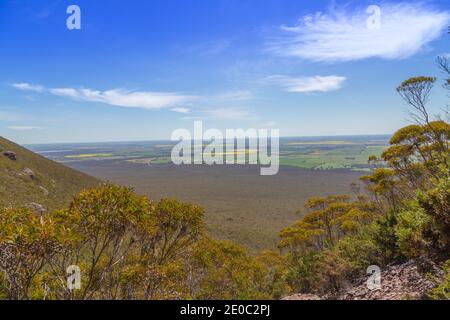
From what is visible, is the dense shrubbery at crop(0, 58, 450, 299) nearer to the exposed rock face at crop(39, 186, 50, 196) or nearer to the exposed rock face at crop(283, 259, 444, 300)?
the exposed rock face at crop(283, 259, 444, 300)

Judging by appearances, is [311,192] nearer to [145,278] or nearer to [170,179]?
[170,179]

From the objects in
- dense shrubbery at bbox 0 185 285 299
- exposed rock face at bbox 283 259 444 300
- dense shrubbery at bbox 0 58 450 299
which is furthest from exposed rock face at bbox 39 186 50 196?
exposed rock face at bbox 283 259 444 300

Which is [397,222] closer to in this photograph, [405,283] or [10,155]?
[405,283]

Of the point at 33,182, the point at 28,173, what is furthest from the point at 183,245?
the point at 28,173

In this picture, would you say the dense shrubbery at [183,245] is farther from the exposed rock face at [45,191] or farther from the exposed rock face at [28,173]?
the exposed rock face at [28,173]

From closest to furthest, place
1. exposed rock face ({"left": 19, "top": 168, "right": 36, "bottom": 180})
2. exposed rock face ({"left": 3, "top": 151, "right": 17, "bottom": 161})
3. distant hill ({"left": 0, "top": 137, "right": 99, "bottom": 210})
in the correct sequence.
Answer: distant hill ({"left": 0, "top": 137, "right": 99, "bottom": 210}) < exposed rock face ({"left": 19, "top": 168, "right": 36, "bottom": 180}) < exposed rock face ({"left": 3, "top": 151, "right": 17, "bottom": 161})
